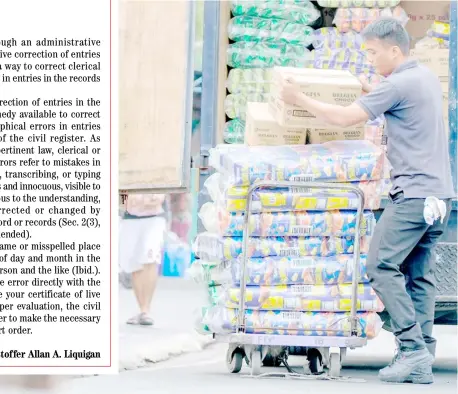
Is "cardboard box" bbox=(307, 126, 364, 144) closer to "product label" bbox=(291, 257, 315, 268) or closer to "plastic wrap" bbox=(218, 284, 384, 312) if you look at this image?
→ "product label" bbox=(291, 257, 315, 268)

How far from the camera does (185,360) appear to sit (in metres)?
10.1

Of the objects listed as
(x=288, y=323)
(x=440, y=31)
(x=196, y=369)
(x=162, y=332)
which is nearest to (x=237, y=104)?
(x=440, y=31)

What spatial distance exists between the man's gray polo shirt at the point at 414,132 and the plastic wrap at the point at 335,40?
1.78 metres

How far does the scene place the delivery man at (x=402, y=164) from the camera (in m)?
8.15

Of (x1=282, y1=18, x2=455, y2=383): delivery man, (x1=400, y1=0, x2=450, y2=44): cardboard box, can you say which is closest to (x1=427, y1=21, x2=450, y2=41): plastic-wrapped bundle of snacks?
(x1=400, y1=0, x2=450, y2=44): cardboard box

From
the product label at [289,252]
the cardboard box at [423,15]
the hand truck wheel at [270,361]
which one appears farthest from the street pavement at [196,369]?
the cardboard box at [423,15]

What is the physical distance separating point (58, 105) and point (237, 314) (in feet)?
9.12

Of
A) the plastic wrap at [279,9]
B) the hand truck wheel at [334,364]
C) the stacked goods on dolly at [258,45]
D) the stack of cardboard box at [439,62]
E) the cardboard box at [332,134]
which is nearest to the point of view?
the hand truck wheel at [334,364]

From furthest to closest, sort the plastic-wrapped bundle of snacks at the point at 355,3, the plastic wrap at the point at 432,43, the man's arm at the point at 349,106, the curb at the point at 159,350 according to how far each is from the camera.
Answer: the plastic-wrapped bundle of snacks at the point at 355,3
the plastic wrap at the point at 432,43
the curb at the point at 159,350
the man's arm at the point at 349,106

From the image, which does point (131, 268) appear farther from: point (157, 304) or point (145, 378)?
point (145, 378)

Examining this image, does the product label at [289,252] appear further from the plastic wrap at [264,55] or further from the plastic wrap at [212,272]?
the plastic wrap at [264,55]

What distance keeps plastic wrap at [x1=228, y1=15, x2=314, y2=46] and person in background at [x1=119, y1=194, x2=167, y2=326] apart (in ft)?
10.2

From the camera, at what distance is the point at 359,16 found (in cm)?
1017

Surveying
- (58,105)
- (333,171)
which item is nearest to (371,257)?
(333,171)
